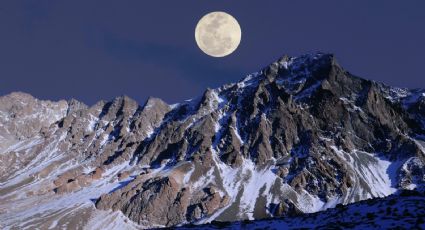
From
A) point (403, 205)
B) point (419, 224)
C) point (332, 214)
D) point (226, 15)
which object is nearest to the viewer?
point (419, 224)

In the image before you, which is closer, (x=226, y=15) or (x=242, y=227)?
(x=242, y=227)

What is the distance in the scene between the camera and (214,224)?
39.8 metres

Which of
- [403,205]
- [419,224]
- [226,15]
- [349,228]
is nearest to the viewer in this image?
[419,224]

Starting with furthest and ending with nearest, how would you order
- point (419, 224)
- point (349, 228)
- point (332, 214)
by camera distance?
point (332, 214) → point (349, 228) → point (419, 224)

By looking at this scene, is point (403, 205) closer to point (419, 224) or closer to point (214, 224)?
point (419, 224)

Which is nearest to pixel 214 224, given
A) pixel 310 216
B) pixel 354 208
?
pixel 310 216

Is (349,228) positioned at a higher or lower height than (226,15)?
lower

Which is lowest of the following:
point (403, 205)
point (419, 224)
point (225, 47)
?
point (419, 224)

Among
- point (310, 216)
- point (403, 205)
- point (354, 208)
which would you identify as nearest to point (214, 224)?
point (310, 216)

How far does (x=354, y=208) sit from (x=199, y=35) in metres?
145

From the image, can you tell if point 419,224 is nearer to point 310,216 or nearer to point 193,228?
point 310,216

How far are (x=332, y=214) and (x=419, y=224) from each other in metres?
7.95

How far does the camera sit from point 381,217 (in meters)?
34.0

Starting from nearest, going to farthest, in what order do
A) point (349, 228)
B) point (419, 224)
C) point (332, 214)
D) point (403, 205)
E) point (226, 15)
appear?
point (419, 224), point (349, 228), point (403, 205), point (332, 214), point (226, 15)
